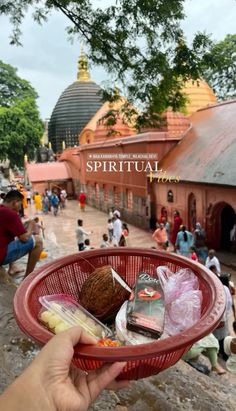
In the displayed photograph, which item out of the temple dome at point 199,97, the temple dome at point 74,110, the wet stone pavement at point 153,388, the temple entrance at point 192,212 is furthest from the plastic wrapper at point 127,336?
the temple dome at point 74,110

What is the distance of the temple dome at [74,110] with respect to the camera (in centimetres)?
3775

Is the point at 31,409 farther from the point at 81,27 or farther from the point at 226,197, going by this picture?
the point at 226,197

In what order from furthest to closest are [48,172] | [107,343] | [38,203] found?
[48,172] → [38,203] → [107,343]

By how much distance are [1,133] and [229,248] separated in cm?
2615

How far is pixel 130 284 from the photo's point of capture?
6.68 ft

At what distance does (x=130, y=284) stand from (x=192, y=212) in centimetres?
1145

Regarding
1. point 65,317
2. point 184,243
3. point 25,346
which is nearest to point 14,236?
point 25,346

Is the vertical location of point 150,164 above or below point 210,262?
above

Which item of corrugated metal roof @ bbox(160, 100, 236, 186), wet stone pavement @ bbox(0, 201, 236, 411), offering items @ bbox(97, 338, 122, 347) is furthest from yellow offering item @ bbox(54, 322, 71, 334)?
corrugated metal roof @ bbox(160, 100, 236, 186)

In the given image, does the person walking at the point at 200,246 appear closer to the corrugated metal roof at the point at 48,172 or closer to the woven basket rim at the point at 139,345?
the woven basket rim at the point at 139,345

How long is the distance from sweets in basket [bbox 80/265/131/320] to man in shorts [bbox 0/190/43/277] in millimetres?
1823

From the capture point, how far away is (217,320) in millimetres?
1322

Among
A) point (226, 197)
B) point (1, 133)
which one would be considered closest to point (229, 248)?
point (226, 197)

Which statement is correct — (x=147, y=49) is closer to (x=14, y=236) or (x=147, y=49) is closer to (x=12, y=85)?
(x=14, y=236)
